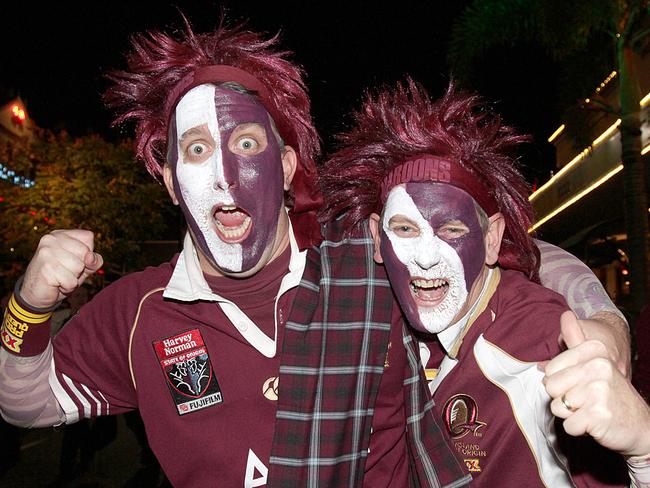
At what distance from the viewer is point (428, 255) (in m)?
2.52

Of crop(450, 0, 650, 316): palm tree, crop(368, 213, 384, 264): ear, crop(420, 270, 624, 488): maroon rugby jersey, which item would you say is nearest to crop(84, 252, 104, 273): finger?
crop(368, 213, 384, 264): ear

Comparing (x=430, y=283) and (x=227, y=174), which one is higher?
(x=227, y=174)

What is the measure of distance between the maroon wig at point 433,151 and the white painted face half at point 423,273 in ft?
0.73

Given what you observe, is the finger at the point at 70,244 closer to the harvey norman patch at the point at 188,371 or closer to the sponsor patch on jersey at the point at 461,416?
the harvey norman patch at the point at 188,371

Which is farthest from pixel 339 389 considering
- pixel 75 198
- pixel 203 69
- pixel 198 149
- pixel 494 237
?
pixel 75 198

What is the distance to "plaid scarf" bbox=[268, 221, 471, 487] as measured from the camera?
230cm

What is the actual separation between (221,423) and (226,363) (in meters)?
0.22

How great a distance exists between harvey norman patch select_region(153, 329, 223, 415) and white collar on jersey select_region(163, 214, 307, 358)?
14 centimetres

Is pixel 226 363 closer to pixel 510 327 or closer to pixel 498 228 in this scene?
pixel 510 327

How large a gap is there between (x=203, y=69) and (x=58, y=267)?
1032 millimetres

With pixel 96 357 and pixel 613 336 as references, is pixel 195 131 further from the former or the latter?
pixel 613 336

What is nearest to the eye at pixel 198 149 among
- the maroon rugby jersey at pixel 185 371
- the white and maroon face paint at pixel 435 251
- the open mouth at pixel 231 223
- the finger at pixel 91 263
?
the open mouth at pixel 231 223

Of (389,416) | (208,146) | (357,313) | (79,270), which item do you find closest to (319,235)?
(357,313)

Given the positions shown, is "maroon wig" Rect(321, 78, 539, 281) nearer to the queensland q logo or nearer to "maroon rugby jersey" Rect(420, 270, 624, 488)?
"maroon rugby jersey" Rect(420, 270, 624, 488)
